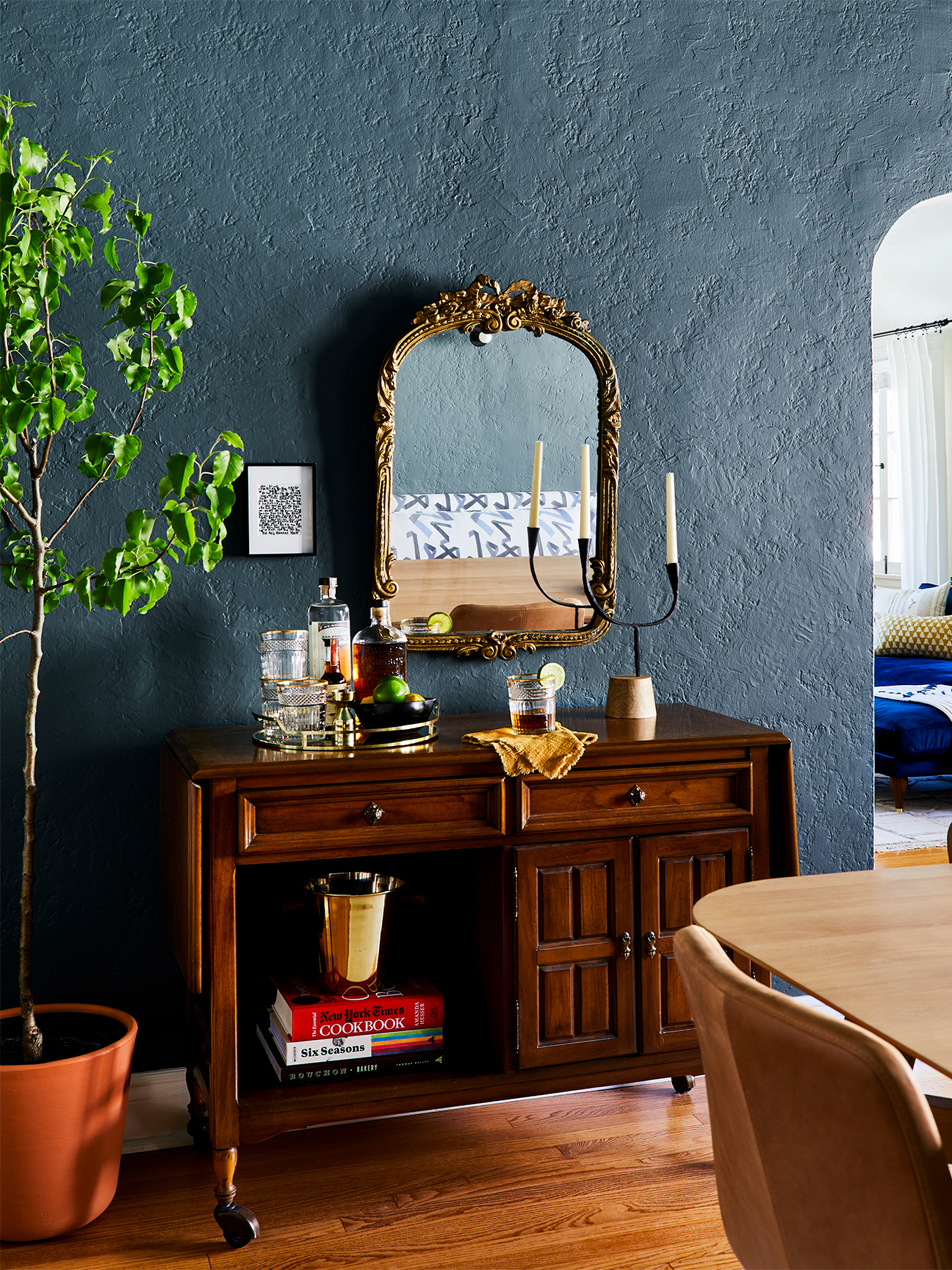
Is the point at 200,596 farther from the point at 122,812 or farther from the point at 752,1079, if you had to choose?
the point at 752,1079

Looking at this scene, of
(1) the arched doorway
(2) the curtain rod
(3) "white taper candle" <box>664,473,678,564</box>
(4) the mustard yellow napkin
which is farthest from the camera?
(2) the curtain rod

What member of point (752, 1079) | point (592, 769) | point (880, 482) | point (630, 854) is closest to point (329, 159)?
point (592, 769)

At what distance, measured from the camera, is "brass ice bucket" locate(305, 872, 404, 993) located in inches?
97.4

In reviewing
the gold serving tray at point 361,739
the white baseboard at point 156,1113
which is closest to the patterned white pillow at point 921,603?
the gold serving tray at point 361,739

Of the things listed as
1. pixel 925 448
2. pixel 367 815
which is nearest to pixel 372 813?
pixel 367 815

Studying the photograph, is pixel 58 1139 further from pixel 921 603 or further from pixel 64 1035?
pixel 921 603

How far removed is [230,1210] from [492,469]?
174 cm

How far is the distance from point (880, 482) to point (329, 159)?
6542 millimetres

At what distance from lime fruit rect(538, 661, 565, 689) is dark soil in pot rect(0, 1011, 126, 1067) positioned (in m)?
1.17

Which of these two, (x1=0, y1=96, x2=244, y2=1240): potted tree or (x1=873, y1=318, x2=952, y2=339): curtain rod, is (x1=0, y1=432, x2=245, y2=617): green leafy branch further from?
(x1=873, y1=318, x2=952, y2=339): curtain rod

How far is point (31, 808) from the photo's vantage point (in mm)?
2283

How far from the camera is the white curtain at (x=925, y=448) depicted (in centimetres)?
792

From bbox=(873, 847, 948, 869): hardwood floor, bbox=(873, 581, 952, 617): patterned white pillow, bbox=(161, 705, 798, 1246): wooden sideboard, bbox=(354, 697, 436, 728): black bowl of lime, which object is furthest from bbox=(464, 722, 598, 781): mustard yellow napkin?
bbox=(873, 581, 952, 617): patterned white pillow

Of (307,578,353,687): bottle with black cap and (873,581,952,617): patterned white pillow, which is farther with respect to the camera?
(873,581,952,617): patterned white pillow
